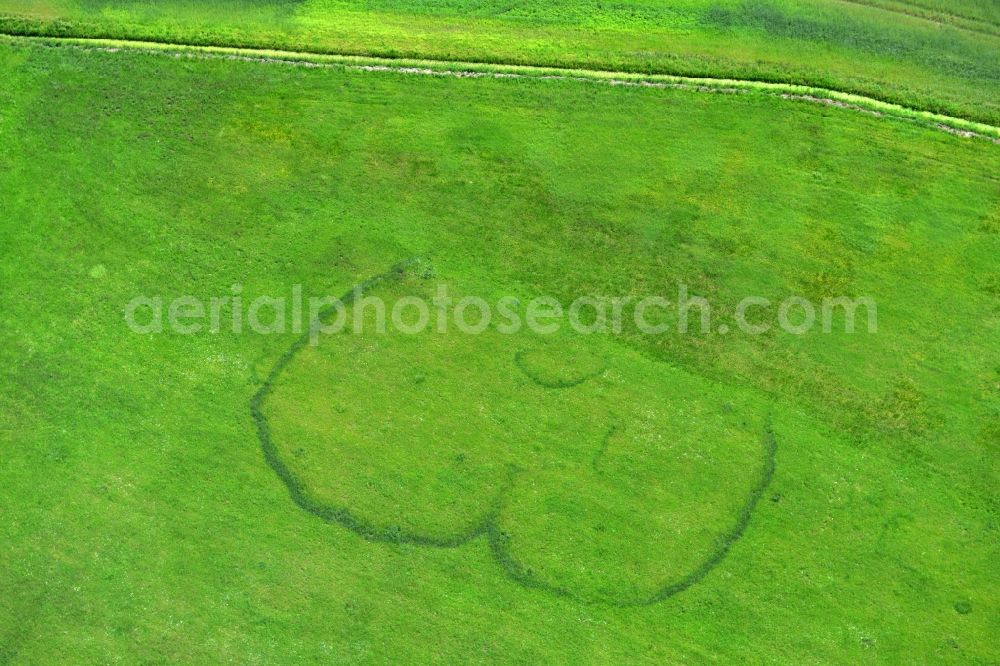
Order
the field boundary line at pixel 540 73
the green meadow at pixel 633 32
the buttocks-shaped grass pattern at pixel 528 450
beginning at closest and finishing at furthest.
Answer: the buttocks-shaped grass pattern at pixel 528 450 < the field boundary line at pixel 540 73 < the green meadow at pixel 633 32

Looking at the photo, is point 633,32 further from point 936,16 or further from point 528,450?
point 528,450

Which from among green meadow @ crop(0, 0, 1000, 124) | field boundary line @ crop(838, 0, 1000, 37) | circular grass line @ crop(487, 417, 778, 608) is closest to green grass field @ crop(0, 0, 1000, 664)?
circular grass line @ crop(487, 417, 778, 608)

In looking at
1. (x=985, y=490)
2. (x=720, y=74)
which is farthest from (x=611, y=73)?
(x=985, y=490)

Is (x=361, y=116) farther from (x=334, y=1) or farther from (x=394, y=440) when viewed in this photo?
(x=394, y=440)

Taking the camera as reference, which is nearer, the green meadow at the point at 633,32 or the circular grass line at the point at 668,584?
the circular grass line at the point at 668,584

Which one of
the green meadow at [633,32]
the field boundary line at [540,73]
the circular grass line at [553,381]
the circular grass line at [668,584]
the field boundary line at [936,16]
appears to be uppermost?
the field boundary line at [936,16]

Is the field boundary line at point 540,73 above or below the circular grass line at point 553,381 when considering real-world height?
above

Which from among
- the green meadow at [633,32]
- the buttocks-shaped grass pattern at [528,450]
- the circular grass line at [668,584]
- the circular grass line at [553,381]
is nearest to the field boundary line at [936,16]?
the green meadow at [633,32]

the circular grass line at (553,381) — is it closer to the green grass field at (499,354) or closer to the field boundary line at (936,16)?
the green grass field at (499,354)

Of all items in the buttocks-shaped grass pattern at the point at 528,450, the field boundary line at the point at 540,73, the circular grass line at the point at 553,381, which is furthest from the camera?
the field boundary line at the point at 540,73
